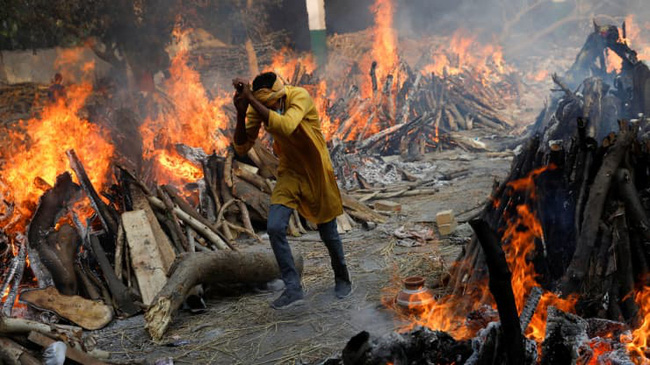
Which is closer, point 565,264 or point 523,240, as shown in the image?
point 565,264

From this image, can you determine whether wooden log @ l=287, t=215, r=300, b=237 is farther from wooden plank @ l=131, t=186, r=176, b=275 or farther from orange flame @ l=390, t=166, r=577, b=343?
orange flame @ l=390, t=166, r=577, b=343

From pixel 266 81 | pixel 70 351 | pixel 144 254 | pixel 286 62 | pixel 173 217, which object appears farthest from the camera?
pixel 286 62

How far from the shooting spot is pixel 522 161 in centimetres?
443

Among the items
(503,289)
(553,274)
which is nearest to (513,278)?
(553,274)

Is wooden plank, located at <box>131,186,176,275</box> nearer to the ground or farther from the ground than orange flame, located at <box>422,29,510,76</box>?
nearer to the ground

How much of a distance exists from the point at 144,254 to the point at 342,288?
84.6 inches

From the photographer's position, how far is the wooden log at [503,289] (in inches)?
89.0

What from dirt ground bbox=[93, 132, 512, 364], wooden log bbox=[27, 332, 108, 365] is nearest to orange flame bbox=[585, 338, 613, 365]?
dirt ground bbox=[93, 132, 512, 364]

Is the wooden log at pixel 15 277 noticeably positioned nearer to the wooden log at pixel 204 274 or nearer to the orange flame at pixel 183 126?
the wooden log at pixel 204 274

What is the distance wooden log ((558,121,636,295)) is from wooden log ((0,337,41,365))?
3514mm

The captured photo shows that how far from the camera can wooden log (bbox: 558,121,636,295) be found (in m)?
3.52

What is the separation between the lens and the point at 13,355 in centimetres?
349

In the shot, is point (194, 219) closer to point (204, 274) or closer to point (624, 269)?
point (204, 274)

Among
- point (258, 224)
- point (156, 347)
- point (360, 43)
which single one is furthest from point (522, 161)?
point (360, 43)
